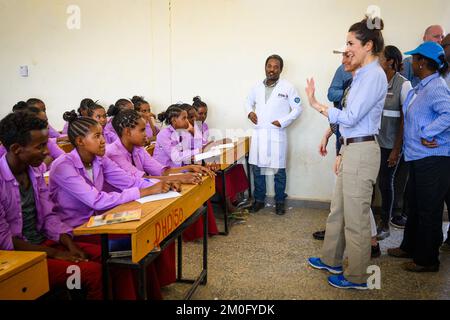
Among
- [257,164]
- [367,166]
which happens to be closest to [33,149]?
[367,166]

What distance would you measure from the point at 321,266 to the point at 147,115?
2.73 meters

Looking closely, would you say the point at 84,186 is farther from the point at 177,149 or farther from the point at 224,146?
the point at 224,146

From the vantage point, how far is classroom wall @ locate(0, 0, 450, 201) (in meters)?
4.03

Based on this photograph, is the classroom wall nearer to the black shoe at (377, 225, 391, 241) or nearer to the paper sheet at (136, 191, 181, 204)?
the black shoe at (377, 225, 391, 241)

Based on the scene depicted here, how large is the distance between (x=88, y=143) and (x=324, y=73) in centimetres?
292

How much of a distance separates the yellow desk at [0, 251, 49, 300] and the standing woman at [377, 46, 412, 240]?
113 inches

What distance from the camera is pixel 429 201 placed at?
2535mm

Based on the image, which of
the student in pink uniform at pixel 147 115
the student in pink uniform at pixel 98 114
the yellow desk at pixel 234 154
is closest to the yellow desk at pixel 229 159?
the yellow desk at pixel 234 154

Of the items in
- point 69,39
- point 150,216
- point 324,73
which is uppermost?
point 69,39

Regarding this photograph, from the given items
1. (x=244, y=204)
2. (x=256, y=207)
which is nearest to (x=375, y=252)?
(x=256, y=207)

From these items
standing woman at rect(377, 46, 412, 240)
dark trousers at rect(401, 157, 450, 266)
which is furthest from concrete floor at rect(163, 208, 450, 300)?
standing woman at rect(377, 46, 412, 240)

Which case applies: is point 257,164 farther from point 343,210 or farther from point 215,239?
point 343,210

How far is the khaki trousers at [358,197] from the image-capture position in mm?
2258

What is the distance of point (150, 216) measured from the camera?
64.6 inches
